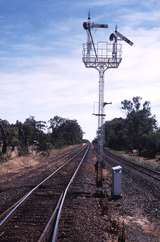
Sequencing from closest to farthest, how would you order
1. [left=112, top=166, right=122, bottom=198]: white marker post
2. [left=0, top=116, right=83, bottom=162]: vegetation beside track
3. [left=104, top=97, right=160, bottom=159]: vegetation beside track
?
1. [left=112, top=166, right=122, bottom=198]: white marker post
2. [left=0, top=116, right=83, bottom=162]: vegetation beside track
3. [left=104, top=97, right=160, bottom=159]: vegetation beside track

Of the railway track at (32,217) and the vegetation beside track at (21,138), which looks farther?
the vegetation beside track at (21,138)

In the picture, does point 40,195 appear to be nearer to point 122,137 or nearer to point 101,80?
point 101,80

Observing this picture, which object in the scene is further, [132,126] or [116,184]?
[132,126]

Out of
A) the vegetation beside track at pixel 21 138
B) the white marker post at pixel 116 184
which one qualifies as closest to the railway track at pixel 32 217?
the white marker post at pixel 116 184

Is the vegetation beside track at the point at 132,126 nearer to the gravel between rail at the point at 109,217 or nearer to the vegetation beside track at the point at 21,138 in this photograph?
the vegetation beside track at the point at 21,138

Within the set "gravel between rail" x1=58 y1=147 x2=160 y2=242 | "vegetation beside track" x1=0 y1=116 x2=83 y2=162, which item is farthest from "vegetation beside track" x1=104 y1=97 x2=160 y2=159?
"gravel between rail" x1=58 y1=147 x2=160 y2=242

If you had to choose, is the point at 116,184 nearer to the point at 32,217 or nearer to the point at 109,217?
the point at 109,217

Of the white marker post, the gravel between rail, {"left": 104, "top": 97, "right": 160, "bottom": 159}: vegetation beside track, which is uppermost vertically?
{"left": 104, "top": 97, "right": 160, "bottom": 159}: vegetation beside track

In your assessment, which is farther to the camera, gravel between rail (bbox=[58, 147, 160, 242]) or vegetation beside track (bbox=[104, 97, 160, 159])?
vegetation beside track (bbox=[104, 97, 160, 159])

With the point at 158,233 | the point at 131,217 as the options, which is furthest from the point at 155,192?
the point at 158,233

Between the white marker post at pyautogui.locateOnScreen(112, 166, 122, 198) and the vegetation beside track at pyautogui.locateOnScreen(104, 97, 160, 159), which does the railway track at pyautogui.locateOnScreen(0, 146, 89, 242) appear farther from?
the vegetation beside track at pyautogui.locateOnScreen(104, 97, 160, 159)

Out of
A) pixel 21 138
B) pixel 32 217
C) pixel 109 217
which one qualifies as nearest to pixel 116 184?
pixel 109 217

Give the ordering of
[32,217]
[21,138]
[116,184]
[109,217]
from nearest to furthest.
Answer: [32,217] → [109,217] → [116,184] → [21,138]

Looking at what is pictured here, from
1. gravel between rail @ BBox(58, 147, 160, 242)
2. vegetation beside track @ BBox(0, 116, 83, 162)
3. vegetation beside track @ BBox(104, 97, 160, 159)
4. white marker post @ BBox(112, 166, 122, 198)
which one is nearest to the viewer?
gravel between rail @ BBox(58, 147, 160, 242)
